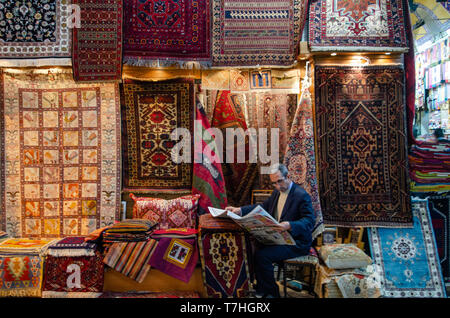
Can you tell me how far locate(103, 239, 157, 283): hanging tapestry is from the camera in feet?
12.8

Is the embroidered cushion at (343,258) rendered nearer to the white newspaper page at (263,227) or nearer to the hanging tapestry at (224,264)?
the white newspaper page at (263,227)

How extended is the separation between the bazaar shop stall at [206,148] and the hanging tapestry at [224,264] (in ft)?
0.05

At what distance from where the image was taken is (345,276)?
12.1 ft

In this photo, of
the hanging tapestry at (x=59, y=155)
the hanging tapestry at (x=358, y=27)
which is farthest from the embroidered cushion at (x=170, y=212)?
the hanging tapestry at (x=358, y=27)

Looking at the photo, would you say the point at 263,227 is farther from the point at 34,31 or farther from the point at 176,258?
the point at 34,31

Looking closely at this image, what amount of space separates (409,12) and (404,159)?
175 centimetres

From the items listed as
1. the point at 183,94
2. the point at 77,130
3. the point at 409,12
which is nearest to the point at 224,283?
the point at 183,94

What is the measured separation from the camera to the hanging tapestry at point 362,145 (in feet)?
14.3

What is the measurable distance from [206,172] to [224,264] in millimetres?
1255

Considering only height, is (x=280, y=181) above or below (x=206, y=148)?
below

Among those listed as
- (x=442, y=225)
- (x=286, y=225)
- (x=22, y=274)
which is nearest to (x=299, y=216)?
(x=286, y=225)

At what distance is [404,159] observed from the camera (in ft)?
14.3

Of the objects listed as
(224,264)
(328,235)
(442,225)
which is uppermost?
(442,225)

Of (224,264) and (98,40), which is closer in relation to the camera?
(224,264)
